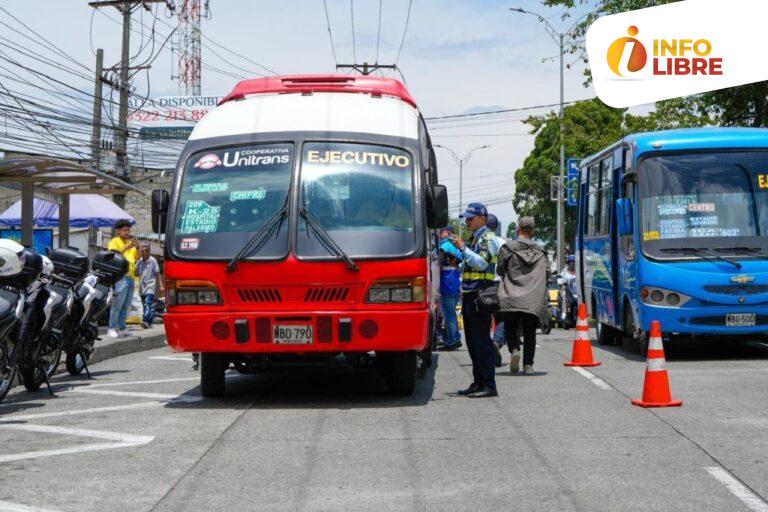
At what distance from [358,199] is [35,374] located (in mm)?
3699

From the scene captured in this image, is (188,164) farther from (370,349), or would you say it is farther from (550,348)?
(550,348)

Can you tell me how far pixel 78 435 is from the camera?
8.88 metres

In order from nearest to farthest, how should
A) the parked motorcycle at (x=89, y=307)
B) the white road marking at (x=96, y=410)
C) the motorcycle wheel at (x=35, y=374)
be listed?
the white road marking at (x=96, y=410), the motorcycle wheel at (x=35, y=374), the parked motorcycle at (x=89, y=307)

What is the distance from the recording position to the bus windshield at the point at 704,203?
50.9 feet

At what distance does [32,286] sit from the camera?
1109cm

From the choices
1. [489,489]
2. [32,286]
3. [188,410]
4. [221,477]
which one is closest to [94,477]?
[221,477]

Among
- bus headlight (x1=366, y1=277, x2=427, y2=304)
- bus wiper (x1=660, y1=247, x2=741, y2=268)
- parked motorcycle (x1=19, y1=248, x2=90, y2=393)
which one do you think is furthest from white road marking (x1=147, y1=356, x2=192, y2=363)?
bus headlight (x1=366, y1=277, x2=427, y2=304)

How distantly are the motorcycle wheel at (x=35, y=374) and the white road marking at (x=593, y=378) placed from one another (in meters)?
5.44

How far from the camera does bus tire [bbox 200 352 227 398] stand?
36.6 feet

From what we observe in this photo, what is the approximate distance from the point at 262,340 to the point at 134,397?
6.23ft

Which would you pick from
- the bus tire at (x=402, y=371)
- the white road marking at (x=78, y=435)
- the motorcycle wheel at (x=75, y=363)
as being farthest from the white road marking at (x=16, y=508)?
the motorcycle wheel at (x=75, y=363)

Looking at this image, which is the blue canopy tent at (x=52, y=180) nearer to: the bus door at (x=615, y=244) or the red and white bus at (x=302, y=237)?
the red and white bus at (x=302, y=237)

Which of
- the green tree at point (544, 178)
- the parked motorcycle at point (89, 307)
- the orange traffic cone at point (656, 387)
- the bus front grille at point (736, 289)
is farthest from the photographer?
the green tree at point (544, 178)

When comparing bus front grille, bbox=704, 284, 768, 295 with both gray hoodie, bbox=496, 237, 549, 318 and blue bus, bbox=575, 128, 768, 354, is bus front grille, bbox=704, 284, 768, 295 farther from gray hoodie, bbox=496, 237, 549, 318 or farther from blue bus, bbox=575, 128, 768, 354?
gray hoodie, bbox=496, 237, 549, 318
